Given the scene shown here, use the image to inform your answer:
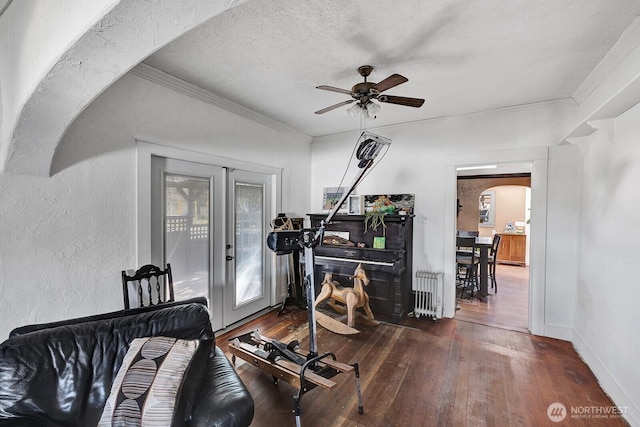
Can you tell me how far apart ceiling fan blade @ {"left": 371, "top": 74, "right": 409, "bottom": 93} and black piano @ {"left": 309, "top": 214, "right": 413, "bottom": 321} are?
76.6 inches

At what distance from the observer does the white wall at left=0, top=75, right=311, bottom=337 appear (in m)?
1.99

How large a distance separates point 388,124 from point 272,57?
230 cm

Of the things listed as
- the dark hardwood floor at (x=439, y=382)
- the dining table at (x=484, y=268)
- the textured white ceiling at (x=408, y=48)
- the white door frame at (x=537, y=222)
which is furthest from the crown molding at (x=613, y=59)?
the dining table at (x=484, y=268)

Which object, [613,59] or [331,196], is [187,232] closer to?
[331,196]

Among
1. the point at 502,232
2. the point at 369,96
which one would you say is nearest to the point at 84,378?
the point at 369,96

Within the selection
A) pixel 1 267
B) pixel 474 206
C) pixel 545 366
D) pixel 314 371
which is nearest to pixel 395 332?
pixel 545 366

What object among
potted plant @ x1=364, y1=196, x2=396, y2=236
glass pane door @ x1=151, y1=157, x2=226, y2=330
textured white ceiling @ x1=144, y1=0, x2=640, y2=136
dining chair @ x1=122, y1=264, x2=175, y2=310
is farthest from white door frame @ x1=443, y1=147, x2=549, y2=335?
dining chair @ x1=122, y1=264, x2=175, y2=310

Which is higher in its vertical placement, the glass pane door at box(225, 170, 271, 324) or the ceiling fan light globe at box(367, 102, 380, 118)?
the ceiling fan light globe at box(367, 102, 380, 118)

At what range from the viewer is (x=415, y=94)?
3.14 metres

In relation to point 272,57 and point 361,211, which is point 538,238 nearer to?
point 361,211

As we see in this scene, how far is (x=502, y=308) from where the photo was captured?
4.32 meters

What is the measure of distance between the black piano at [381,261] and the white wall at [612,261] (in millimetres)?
1796

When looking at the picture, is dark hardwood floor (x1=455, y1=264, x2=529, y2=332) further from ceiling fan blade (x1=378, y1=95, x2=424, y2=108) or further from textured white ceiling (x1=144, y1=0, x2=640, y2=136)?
ceiling fan blade (x1=378, y1=95, x2=424, y2=108)

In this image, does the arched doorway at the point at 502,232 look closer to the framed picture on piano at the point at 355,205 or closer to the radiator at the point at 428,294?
the radiator at the point at 428,294
